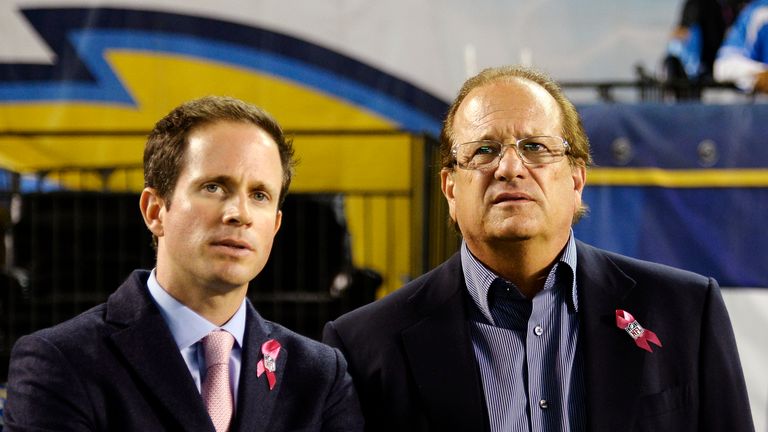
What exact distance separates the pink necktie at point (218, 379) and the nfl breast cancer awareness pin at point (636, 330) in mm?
864

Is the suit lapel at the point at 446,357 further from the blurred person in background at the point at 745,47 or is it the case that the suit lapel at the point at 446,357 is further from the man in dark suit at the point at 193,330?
the blurred person in background at the point at 745,47

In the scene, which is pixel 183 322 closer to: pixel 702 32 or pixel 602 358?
pixel 602 358

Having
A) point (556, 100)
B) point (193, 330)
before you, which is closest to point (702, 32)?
point (556, 100)

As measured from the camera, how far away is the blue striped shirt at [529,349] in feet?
7.83

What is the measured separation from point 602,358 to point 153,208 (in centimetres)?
101

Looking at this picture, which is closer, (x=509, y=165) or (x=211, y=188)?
(x=211, y=188)

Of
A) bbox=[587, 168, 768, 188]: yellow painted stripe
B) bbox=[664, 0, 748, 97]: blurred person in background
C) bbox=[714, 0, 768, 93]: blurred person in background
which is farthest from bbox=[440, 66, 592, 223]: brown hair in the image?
bbox=[664, 0, 748, 97]: blurred person in background

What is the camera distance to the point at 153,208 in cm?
229

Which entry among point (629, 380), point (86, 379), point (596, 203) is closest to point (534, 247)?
point (629, 380)

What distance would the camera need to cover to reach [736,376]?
8.04 feet

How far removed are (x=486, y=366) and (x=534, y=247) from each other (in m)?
0.28

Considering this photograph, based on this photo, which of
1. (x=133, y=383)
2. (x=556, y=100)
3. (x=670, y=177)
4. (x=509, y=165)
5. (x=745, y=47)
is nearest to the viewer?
(x=133, y=383)

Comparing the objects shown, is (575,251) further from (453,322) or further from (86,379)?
(86,379)

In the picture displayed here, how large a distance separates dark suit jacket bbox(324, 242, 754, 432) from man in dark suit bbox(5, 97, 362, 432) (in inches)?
7.8
